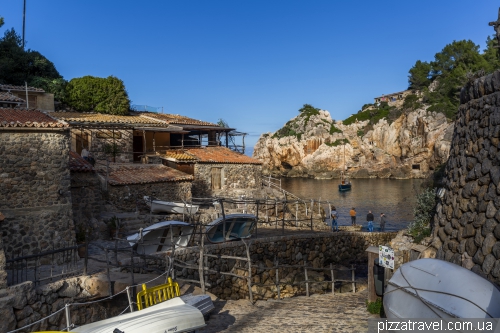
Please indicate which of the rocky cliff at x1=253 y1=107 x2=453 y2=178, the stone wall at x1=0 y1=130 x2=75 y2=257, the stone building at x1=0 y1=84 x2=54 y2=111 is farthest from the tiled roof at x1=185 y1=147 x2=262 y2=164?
the rocky cliff at x1=253 y1=107 x2=453 y2=178

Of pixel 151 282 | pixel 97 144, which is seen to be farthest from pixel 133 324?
pixel 97 144

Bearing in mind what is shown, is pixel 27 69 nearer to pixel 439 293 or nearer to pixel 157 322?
pixel 157 322

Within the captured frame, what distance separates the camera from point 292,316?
35.5 ft

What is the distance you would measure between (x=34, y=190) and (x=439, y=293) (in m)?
13.7

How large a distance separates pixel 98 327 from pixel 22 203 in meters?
9.50

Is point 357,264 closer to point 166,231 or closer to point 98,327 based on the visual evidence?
point 166,231

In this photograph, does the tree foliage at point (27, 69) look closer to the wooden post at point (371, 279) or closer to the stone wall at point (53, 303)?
the stone wall at point (53, 303)

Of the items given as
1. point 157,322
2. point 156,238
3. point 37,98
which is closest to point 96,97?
point 37,98

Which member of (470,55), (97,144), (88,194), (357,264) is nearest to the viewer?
(88,194)

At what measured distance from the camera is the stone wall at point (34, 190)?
14.4 metres

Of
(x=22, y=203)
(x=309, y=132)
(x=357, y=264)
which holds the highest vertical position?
(x=309, y=132)

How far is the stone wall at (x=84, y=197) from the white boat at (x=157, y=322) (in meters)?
11.2

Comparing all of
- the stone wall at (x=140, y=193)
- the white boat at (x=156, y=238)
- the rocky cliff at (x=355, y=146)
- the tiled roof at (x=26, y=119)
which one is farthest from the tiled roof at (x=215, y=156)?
the rocky cliff at (x=355, y=146)

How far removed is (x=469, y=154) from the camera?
9695 mm
